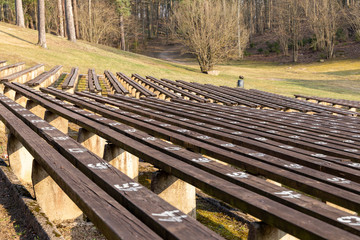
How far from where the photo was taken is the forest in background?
28.0 m

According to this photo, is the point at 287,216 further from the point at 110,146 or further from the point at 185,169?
the point at 110,146

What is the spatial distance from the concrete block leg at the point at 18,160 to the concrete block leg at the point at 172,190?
1655 mm

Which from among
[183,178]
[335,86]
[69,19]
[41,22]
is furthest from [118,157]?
[69,19]

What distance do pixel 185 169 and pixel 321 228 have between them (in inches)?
38.8

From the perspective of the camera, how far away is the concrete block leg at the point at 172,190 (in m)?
2.59

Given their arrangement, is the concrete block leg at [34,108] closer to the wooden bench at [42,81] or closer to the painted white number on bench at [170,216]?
the wooden bench at [42,81]

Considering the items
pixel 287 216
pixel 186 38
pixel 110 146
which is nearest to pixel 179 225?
pixel 287 216

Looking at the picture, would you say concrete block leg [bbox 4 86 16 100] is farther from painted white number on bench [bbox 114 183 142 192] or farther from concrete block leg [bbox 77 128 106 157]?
painted white number on bench [bbox 114 183 142 192]

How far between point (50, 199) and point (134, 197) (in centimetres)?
118

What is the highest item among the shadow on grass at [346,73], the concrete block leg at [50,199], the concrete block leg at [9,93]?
the concrete block leg at [9,93]

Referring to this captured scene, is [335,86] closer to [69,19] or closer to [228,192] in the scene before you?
[69,19]

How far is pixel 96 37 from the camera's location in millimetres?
43094

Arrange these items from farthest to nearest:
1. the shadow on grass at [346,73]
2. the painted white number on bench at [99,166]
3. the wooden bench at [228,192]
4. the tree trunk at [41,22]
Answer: the shadow on grass at [346,73], the tree trunk at [41,22], the painted white number on bench at [99,166], the wooden bench at [228,192]

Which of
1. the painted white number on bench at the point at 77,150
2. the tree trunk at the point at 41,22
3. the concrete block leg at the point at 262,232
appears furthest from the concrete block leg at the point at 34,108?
the tree trunk at the point at 41,22
